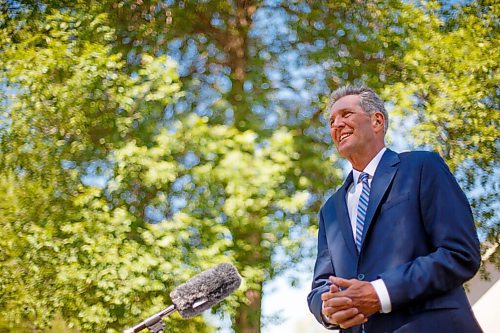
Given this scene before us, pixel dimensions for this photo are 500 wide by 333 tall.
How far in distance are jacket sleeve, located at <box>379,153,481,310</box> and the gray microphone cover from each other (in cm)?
80

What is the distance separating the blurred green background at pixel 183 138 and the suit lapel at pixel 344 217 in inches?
181

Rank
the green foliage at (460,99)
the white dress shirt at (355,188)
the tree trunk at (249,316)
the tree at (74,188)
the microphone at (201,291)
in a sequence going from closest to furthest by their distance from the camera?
the white dress shirt at (355,188), the microphone at (201,291), the tree at (74,188), the tree trunk at (249,316), the green foliage at (460,99)

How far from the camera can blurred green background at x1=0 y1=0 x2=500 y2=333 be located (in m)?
7.41

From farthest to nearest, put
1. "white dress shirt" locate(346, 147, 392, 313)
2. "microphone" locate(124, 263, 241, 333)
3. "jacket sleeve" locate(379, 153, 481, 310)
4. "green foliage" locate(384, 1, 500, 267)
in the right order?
"green foliage" locate(384, 1, 500, 267), "microphone" locate(124, 263, 241, 333), "white dress shirt" locate(346, 147, 392, 313), "jacket sleeve" locate(379, 153, 481, 310)

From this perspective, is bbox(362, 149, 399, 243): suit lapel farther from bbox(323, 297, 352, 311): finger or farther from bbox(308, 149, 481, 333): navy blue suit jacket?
bbox(323, 297, 352, 311): finger

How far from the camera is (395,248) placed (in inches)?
91.4

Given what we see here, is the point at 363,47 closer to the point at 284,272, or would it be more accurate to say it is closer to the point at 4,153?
the point at 284,272

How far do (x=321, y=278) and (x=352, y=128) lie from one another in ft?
1.88

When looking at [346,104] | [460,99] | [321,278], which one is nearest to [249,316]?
[460,99]

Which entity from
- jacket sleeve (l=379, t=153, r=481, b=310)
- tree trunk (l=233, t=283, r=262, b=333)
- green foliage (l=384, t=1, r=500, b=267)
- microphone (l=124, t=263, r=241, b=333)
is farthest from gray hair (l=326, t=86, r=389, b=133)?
green foliage (l=384, t=1, r=500, b=267)

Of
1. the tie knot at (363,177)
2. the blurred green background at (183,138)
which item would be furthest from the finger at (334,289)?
the blurred green background at (183,138)

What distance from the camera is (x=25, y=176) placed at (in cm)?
807

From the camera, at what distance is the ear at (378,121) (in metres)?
2.66

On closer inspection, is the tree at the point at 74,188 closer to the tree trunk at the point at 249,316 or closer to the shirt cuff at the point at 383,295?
the tree trunk at the point at 249,316
